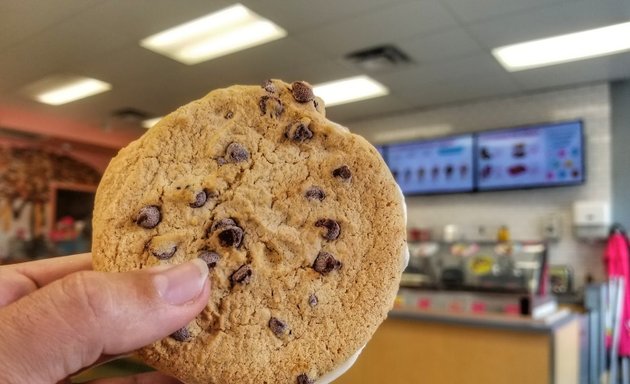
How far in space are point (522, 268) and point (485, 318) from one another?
5.61ft

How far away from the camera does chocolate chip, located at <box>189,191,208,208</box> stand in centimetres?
78

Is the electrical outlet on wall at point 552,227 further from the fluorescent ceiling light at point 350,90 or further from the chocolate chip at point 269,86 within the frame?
the chocolate chip at point 269,86

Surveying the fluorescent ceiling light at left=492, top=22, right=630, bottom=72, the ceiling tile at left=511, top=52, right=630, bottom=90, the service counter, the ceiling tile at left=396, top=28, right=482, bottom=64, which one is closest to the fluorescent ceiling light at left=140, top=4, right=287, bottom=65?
the ceiling tile at left=396, top=28, right=482, bottom=64

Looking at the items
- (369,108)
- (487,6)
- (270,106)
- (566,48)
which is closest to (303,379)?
(270,106)

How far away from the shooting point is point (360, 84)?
505 centimetres

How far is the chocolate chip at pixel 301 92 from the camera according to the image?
2.91 feet

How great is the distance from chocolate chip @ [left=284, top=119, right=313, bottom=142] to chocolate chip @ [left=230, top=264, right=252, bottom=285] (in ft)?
0.75

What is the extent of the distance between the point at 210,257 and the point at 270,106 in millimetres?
272

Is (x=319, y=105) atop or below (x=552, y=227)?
atop

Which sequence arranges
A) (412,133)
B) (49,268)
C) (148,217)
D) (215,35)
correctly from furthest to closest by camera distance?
A: (412,133), (215,35), (49,268), (148,217)

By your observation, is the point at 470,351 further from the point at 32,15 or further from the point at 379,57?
the point at 32,15

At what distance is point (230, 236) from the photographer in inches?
30.4

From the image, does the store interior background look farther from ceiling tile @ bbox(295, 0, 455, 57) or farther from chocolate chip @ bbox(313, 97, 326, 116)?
chocolate chip @ bbox(313, 97, 326, 116)

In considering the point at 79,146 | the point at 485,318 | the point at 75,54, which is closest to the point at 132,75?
the point at 75,54
